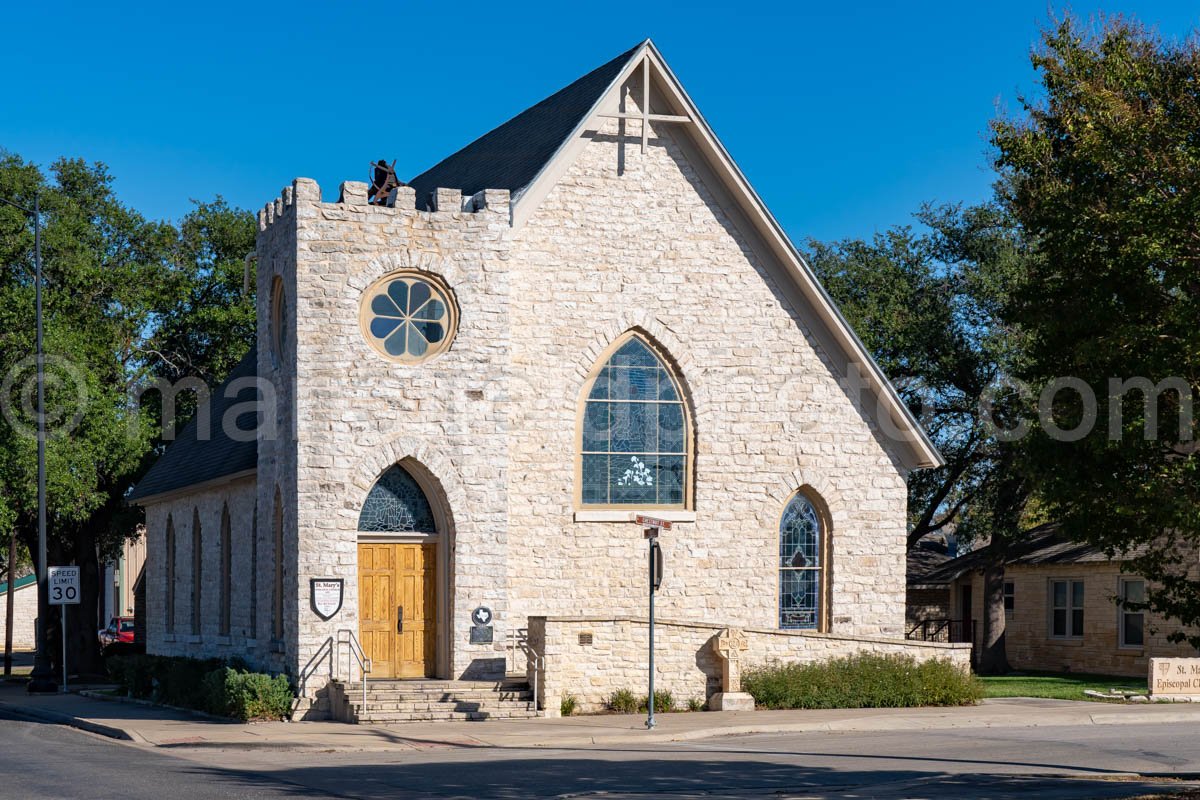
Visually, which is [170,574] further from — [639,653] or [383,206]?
[639,653]

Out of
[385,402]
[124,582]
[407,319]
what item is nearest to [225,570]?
[385,402]

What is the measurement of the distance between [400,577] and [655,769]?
803 cm

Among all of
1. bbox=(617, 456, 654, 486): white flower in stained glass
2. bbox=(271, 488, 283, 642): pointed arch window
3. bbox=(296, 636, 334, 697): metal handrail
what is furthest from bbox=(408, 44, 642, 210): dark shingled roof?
bbox=(296, 636, 334, 697): metal handrail

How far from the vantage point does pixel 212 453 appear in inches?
1126

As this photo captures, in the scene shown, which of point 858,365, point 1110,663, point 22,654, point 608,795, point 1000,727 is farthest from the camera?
point 22,654

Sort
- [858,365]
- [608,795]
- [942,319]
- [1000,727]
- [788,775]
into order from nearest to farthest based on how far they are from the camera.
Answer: [608,795] < [788,775] < [1000,727] < [858,365] < [942,319]

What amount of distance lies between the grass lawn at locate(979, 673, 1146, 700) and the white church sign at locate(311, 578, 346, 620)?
11.6m

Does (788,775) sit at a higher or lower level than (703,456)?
lower

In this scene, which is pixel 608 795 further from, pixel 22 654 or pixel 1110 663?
pixel 22 654

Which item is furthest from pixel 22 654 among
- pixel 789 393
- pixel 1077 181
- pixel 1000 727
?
pixel 1077 181

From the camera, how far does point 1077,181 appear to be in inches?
575

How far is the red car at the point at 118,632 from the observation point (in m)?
51.0

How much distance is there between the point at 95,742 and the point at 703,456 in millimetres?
10644

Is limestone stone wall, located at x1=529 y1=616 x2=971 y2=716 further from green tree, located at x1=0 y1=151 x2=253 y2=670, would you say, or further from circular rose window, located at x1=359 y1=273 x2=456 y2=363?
green tree, located at x1=0 y1=151 x2=253 y2=670
